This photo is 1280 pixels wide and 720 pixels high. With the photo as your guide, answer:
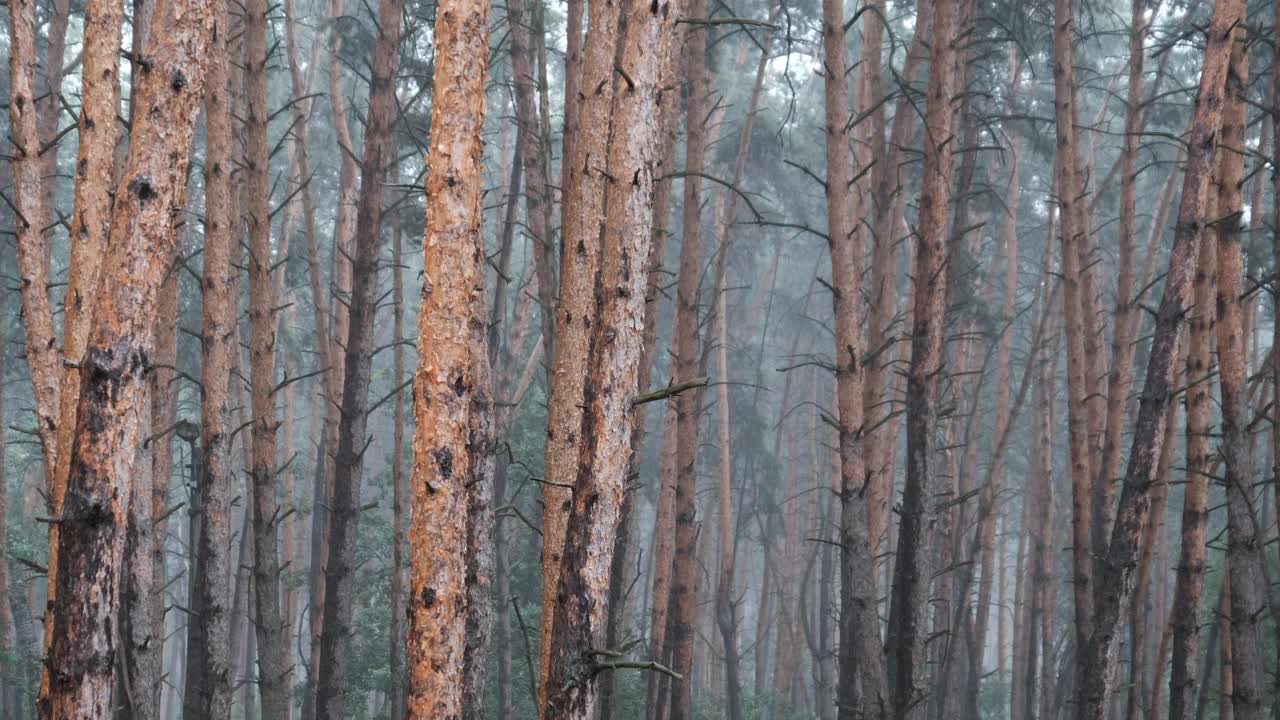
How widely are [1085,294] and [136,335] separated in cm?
898

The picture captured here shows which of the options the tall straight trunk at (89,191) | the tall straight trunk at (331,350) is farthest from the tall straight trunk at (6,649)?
the tall straight trunk at (89,191)

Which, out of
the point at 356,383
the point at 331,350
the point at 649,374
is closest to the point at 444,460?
Result: the point at 356,383

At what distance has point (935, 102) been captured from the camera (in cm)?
862

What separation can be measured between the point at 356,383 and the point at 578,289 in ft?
12.6

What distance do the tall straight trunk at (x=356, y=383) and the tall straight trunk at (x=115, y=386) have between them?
4442 millimetres

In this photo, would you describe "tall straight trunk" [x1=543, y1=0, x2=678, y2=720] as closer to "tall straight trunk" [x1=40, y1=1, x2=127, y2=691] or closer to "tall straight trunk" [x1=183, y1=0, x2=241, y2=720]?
"tall straight trunk" [x1=40, y1=1, x2=127, y2=691]

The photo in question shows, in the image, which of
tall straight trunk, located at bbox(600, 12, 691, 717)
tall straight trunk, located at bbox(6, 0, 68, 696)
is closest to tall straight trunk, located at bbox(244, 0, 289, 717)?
tall straight trunk, located at bbox(6, 0, 68, 696)

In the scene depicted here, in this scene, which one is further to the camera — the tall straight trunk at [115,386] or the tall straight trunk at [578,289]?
the tall straight trunk at [578,289]

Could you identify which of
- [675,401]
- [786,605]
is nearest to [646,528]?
[786,605]

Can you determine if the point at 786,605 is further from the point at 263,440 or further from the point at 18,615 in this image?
the point at 263,440

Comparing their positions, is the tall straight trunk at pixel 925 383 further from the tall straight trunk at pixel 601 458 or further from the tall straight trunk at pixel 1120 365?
the tall straight trunk at pixel 601 458

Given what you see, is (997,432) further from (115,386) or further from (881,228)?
(115,386)

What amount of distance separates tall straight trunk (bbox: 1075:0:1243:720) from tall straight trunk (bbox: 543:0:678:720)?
4395 mm

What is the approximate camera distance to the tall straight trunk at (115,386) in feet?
15.8
